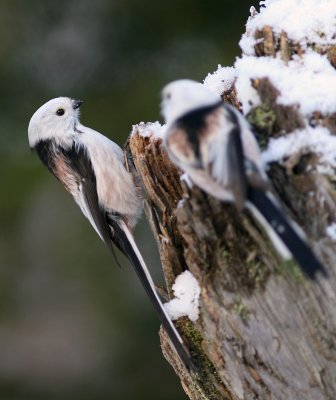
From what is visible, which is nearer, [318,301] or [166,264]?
[318,301]

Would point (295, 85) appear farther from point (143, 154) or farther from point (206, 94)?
point (143, 154)

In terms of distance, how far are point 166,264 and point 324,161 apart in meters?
0.52

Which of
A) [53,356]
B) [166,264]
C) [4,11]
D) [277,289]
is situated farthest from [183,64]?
[277,289]

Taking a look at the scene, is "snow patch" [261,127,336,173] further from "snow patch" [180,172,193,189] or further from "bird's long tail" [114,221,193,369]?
"bird's long tail" [114,221,193,369]

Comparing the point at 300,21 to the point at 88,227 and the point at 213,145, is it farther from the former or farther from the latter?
the point at 88,227

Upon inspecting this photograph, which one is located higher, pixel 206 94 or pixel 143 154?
pixel 143 154

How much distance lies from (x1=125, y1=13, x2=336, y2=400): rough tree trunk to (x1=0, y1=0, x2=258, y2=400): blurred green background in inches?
96.9

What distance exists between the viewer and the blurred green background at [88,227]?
13.7ft

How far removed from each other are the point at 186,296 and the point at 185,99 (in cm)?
52

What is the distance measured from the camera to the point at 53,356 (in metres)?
4.33

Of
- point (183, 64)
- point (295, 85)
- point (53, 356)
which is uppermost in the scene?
point (183, 64)

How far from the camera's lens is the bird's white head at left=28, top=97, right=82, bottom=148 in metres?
2.59

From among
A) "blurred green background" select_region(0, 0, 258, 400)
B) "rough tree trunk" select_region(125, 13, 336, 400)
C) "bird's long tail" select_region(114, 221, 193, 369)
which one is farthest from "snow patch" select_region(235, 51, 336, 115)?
"blurred green background" select_region(0, 0, 258, 400)

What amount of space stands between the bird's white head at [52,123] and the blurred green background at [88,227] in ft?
4.97
